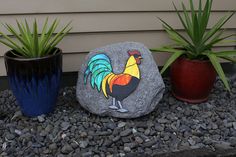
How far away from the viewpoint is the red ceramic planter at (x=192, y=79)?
8.49 ft

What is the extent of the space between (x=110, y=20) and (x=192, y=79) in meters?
0.86

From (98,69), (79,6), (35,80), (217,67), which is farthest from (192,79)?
(35,80)

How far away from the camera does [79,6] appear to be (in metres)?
2.67

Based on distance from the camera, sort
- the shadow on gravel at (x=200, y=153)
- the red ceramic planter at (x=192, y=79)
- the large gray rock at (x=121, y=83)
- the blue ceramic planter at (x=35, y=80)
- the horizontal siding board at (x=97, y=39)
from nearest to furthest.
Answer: the shadow on gravel at (x=200, y=153)
the blue ceramic planter at (x=35, y=80)
the large gray rock at (x=121, y=83)
the red ceramic planter at (x=192, y=79)
the horizontal siding board at (x=97, y=39)

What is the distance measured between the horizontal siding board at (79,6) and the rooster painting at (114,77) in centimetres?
49

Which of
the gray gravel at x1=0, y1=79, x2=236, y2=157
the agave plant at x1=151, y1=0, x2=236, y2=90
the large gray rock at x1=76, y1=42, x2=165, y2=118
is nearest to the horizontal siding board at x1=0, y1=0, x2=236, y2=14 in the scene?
the agave plant at x1=151, y1=0, x2=236, y2=90

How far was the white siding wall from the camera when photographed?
2.60 meters

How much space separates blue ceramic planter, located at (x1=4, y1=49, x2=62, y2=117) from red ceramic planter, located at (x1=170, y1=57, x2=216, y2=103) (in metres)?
0.99

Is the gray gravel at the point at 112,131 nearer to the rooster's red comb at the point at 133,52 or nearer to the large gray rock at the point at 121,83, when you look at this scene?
the large gray rock at the point at 121,83

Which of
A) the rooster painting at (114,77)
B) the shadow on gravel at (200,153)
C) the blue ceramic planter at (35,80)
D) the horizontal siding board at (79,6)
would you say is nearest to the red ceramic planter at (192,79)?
the rooster painting at (114,77)

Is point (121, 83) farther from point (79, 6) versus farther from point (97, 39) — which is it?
point (79, 6)

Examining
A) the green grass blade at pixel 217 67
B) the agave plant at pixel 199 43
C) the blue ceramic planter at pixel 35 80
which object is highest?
the agave plant at pixel 199 43

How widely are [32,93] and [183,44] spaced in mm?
1272

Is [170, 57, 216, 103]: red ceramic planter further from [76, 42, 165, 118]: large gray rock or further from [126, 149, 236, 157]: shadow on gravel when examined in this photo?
[126, 149, 236, 157]: shadow on gravel
